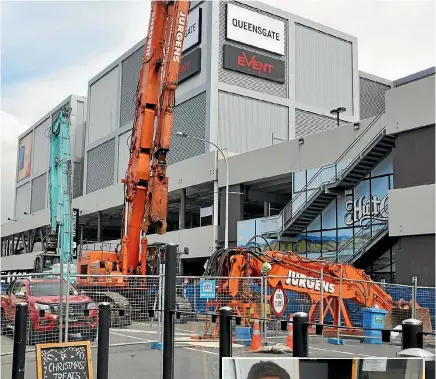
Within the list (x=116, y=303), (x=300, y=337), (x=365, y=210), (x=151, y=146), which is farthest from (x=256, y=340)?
(x=365, y=210)

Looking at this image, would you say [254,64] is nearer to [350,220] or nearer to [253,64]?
[253,64]

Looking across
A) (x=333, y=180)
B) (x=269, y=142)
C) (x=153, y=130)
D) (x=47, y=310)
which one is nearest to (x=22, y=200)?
(x=269, y=142)

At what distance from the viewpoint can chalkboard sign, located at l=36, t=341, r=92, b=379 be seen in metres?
7.53

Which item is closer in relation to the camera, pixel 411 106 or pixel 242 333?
pixel 242 333

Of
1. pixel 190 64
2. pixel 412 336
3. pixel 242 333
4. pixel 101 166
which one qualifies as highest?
pixel 190 64

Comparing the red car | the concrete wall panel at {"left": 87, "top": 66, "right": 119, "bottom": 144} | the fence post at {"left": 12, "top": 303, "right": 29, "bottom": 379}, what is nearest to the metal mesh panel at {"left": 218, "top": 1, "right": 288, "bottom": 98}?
the concrete wall panel at {"left": 87, "top": 66, "right": 119, "bottom": 144}

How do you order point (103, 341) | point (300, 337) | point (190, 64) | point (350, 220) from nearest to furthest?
point (300, 337) < point (103, 341) < point (350, 220) < point (190, 64)

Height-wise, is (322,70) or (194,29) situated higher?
(194,29)

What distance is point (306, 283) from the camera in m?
17.8

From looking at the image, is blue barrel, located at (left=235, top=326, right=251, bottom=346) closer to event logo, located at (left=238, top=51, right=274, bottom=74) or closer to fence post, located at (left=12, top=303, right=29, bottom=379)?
fence post, located at (left=12, top=303, right=29, bottom=379)

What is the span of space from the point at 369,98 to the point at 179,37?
3578 cm

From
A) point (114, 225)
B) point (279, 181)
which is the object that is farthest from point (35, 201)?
point (279, 181)

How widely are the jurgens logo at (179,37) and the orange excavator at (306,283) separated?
9154 mm

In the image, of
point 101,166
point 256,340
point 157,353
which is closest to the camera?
point 157,353
